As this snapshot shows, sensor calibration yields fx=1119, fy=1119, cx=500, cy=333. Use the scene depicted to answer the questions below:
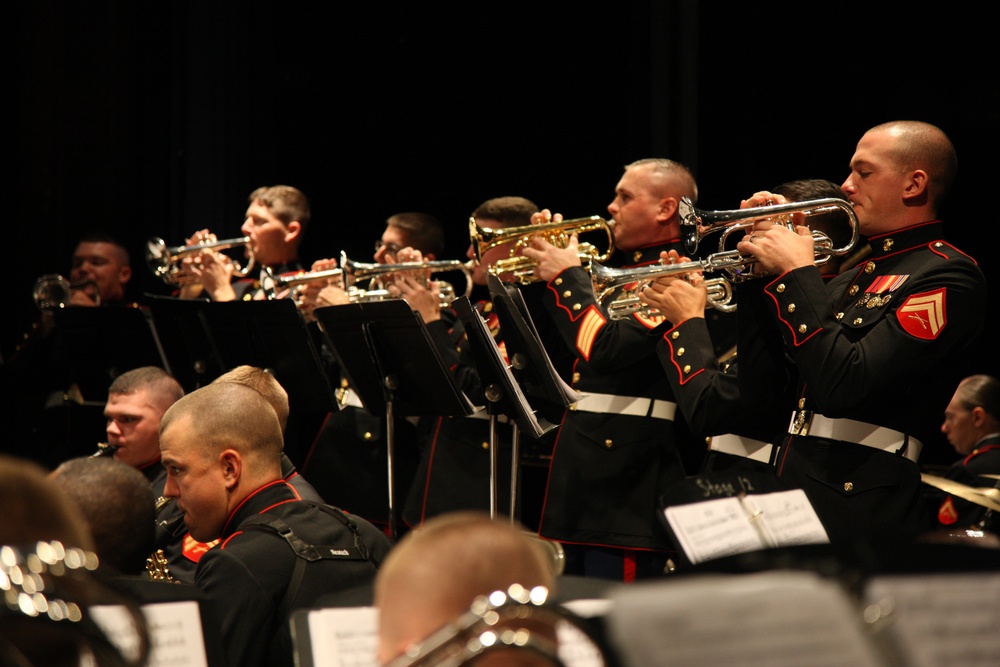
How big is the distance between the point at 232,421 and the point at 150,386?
1.51m

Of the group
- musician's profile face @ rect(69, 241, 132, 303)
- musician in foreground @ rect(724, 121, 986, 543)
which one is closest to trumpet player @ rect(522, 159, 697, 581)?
musician in foreground @ rect(724, 121, 986, 543)

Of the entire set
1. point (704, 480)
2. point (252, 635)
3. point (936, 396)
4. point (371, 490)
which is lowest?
point (371, 490)

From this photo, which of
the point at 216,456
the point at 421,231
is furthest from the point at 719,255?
the point at 421,231

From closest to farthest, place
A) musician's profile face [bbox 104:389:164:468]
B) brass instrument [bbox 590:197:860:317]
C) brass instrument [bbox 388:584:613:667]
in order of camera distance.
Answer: brass instrument [bbox 388:584:613:667] < brass instrument [bbox 590:197:860:317] < musician's profile face [bbox 104:389:164:468]

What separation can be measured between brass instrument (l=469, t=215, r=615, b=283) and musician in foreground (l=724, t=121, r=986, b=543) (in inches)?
51.6

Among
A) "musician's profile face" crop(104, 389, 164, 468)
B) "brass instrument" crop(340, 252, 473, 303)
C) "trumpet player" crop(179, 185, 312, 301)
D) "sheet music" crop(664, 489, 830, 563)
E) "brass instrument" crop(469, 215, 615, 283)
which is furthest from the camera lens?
"trumpet player" crop(179, 185, 312, 301)

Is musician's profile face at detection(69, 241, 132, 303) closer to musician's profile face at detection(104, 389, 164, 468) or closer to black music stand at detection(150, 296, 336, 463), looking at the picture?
black music stand at detection(150, 296, 336, 463)

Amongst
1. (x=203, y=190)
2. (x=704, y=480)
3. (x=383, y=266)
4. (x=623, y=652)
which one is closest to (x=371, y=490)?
(x=383, y=266)

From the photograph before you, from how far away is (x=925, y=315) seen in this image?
3146 millimetres

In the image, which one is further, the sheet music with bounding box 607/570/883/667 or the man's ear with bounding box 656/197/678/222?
the man's ear with bounding box 656/197/678/222

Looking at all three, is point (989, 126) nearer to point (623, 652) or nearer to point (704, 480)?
point (704, 480)

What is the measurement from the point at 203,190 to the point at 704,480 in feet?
20.2

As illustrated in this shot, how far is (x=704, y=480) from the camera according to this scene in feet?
5.95

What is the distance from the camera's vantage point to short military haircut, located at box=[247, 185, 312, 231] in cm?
632
